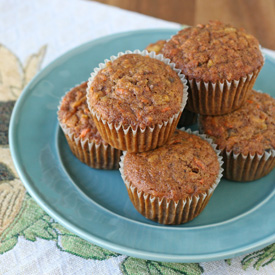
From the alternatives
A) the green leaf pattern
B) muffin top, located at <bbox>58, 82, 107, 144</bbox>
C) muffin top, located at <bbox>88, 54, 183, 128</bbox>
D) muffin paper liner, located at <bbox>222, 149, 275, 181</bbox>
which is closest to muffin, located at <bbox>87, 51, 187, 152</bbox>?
muffin top, located at <bbox>88, 54, 183, 128</bbox>

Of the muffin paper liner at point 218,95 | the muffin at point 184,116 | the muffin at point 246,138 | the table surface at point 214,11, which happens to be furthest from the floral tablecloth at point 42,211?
the muffin at point 184,116

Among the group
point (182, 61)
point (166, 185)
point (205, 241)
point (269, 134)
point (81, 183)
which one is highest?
point (182, 61)

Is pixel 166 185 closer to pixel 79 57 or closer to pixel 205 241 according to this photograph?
pixel 205 241

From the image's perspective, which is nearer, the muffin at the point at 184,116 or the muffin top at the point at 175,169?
the muffin top at the point at 175,169

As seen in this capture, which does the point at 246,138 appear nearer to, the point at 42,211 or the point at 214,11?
the point at 42,211

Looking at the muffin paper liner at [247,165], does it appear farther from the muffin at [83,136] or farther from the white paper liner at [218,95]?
the muffin at [83,136]

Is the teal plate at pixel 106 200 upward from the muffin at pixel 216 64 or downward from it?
downward

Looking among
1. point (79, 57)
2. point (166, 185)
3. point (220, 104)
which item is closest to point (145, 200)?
point (166, 185)
